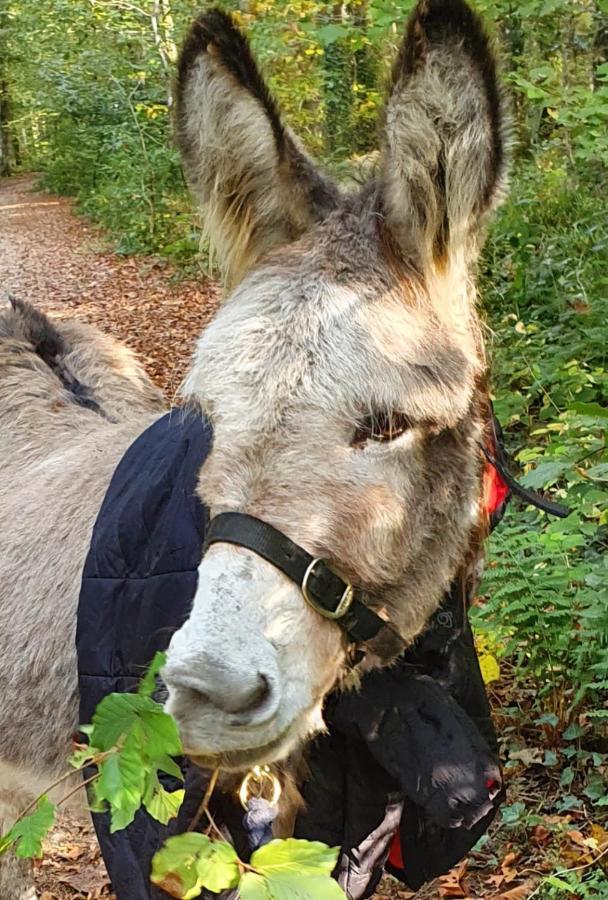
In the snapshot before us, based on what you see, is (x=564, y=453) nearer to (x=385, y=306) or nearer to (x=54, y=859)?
(x=385, y=306)

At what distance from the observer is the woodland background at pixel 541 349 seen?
3.08 metres

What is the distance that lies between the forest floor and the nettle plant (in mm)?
1823

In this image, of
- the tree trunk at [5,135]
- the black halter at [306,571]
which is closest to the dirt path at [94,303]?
A: the black halter at [306,571]

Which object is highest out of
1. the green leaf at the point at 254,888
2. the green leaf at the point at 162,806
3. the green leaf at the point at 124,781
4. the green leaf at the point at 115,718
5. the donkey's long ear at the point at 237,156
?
the donkey's long ear at the point at 237,156

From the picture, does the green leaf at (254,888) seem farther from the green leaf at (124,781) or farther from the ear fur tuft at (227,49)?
the ear fur tuft at (227,49)

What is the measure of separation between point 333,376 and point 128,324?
9.22 m

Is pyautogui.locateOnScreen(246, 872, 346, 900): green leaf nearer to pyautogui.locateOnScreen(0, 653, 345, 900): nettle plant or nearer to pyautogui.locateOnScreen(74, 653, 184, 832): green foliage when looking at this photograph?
pyautogui.locateOnScreen(0, 653, 345, 900): nettle plant

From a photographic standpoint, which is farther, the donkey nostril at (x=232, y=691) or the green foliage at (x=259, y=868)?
the donkey nostril at (x=232, y=691)

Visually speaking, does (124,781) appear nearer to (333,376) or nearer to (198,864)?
(198,864)

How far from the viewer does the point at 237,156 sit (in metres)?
2.02

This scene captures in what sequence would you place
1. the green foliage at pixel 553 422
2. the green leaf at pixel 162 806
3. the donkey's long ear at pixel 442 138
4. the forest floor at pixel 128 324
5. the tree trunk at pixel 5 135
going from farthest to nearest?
the tree trunk at pixel 5 135 < the green foliage at pixel 553 422 < the forest floor at pixel 128 324 < the donkey's long ear at pixel 442 138 < the green leaf at pixel 162 806

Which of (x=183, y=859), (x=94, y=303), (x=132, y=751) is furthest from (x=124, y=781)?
(x=94, y=303)

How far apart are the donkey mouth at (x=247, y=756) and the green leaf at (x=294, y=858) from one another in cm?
23

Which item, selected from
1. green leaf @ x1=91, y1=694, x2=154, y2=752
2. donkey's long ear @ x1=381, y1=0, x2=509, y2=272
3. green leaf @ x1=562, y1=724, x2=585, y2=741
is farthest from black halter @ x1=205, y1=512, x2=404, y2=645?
green leaf @ x1=562, y1=724, x2=585, y2=741
